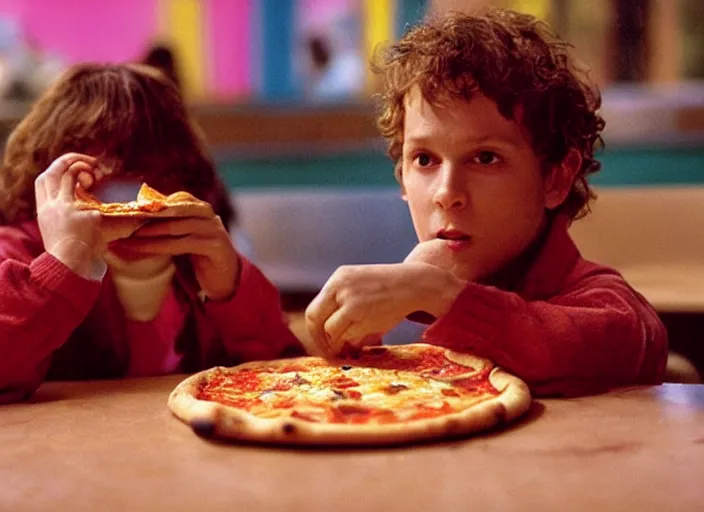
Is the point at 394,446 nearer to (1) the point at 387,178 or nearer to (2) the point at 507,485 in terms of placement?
(2) the point at 507,485

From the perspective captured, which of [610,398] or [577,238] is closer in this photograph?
[610,398]

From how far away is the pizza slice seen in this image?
1160 millimetres

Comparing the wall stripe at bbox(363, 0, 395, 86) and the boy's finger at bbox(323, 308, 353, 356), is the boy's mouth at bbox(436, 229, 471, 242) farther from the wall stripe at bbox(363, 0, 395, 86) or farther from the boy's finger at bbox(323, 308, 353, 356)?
the wall stripe at bbox(363, 0, 395, 86)

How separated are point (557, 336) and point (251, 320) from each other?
489mm

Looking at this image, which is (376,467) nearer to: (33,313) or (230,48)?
(33,313)

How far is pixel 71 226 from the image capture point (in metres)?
1.13

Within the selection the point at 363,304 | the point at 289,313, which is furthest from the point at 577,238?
the point at 363,304

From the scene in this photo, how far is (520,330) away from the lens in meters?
1.04

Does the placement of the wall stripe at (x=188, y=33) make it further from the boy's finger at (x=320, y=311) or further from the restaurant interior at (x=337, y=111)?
the boy's finger at (x=320, y=311)

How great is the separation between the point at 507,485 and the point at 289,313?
1828 mm

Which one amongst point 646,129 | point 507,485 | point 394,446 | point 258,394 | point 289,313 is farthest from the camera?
point 646,129

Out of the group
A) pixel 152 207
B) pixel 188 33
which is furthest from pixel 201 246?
pixel 188 33

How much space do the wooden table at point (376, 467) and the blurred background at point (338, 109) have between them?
1.15m

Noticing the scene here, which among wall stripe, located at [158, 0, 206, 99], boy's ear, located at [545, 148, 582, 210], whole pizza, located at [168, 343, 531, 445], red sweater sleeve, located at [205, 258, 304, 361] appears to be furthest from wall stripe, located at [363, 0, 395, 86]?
whole pizza, located at [168, 343, 531, 445]
